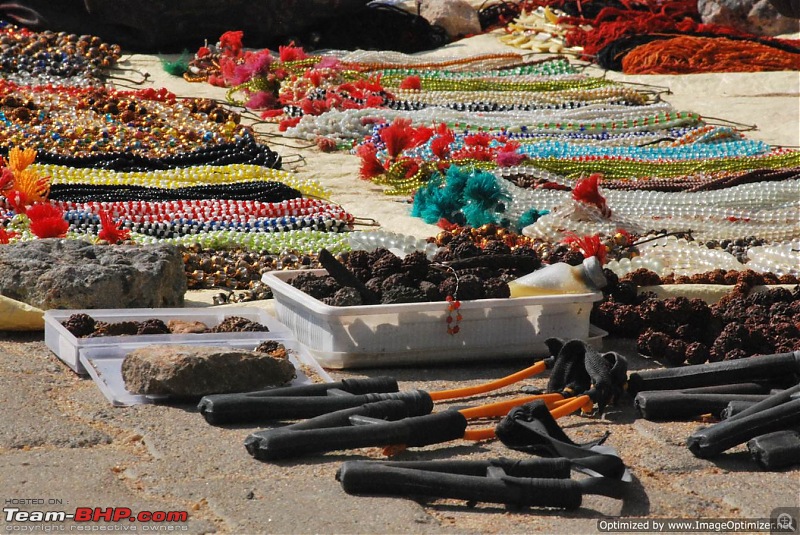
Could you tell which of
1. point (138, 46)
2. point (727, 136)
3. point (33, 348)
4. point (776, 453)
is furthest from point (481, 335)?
point (138, 46)

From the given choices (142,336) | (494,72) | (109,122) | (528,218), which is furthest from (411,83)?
(142,336)

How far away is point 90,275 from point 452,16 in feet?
29.9

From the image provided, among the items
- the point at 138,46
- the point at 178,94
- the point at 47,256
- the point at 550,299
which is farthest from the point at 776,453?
the point at 138,46

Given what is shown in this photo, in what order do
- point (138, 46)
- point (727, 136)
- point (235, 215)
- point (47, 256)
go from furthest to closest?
point (138, 46) < point (727, 136) < point (235, 215) < point (47, 256)

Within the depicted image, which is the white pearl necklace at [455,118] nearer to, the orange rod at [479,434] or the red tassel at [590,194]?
the red tassel at [590,194]

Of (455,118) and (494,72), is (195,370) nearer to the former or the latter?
(455,118)

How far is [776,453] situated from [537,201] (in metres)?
3.98

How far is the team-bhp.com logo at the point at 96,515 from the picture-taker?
2.71m

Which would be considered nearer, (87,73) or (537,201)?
(537,201)

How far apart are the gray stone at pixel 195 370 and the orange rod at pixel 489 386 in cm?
56

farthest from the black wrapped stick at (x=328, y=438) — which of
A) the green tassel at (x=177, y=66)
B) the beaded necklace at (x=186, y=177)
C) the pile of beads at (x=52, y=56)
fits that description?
the green tassel at (x=177, y=66)

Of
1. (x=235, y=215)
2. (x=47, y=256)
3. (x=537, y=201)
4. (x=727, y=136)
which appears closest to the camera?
(x=47, y=256)

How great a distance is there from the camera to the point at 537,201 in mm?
7039

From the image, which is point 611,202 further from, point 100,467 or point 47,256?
point 100,467
